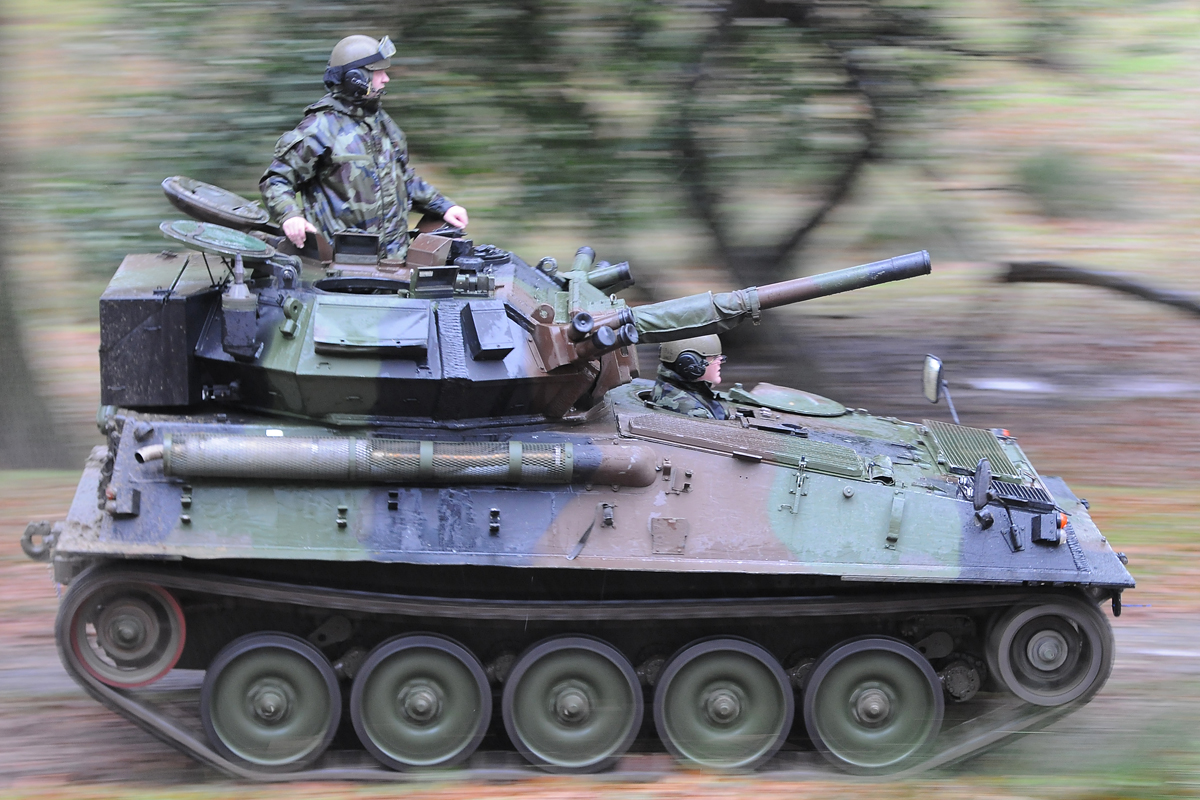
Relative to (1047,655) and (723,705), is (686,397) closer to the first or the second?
(723,705)

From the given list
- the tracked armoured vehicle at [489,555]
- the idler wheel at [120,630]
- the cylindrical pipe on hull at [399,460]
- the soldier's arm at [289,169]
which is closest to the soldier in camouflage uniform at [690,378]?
the tracked armoured vehicle at [489,555]

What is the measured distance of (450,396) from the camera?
8.12 m

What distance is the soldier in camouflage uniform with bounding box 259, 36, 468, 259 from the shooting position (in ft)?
29.8

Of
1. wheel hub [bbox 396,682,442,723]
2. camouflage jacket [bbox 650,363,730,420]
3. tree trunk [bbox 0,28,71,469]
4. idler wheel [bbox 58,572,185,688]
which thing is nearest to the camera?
idler wheel [bbox 58,572,185,688]

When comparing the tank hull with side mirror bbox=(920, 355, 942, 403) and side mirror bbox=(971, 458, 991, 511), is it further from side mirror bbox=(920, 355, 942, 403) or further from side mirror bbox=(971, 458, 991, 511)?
side mirror bbox=(920, 355, 942, 403)

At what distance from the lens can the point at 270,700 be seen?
814 cm

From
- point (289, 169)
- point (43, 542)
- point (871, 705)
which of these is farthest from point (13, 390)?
point (871, 705)

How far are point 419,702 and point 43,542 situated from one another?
8.23 ft

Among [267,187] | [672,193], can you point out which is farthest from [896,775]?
[672,193]

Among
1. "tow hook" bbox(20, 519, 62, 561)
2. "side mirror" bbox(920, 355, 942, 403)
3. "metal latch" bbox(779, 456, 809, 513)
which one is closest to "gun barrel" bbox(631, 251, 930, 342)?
"side mirror" bbox(920, 355, 942, 403)

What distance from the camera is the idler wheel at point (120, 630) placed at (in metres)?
7.69

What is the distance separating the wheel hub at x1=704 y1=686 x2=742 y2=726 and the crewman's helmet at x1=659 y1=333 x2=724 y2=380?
7.44ft

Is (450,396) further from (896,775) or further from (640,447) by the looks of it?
(896,775)

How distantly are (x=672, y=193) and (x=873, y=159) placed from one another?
2058mm
